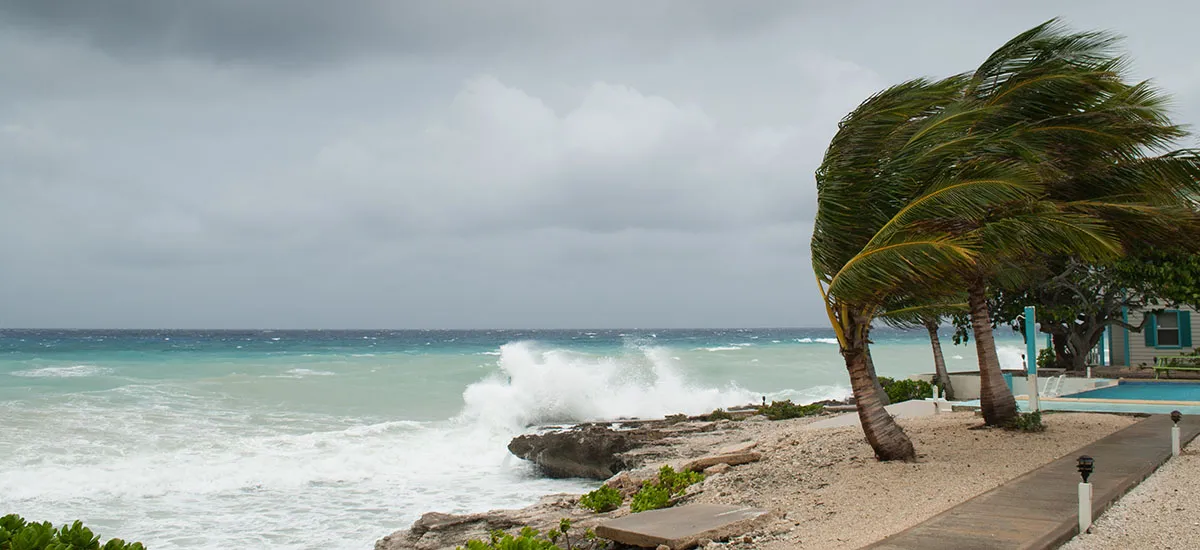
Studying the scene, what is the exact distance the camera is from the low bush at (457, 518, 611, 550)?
21.9ft

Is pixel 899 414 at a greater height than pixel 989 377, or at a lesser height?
lesser

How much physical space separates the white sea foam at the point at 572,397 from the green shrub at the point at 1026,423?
52.0 feet

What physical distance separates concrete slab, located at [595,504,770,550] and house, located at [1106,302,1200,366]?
2288 centimetres

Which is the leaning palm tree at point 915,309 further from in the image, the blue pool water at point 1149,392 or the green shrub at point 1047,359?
the green shrub at point 1047,359

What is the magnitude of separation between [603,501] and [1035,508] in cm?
496

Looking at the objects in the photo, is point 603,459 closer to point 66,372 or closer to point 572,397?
point 572,397

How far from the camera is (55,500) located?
577 inches

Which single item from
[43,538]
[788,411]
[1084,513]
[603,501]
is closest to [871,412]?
[603,501]

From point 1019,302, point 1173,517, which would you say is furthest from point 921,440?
point 1019,302

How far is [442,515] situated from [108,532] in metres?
5.68

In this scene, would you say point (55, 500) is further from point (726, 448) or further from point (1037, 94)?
point (1037, 94)

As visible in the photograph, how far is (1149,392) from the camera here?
19.2 metres

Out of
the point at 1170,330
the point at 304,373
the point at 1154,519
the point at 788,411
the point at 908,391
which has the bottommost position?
the point at 304,373

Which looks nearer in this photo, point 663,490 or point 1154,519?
point 1154,519
